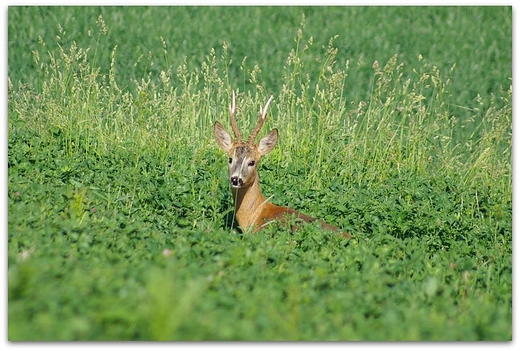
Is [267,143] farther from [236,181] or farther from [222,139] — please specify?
[236,181]

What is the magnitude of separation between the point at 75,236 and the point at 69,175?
1.77m

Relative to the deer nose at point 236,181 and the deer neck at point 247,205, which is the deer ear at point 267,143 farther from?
the deer nose at point 236,181

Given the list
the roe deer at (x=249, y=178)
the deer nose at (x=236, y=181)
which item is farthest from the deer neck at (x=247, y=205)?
the deer nose at (x=236, y=181)

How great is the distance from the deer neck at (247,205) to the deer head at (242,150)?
0.20 ft

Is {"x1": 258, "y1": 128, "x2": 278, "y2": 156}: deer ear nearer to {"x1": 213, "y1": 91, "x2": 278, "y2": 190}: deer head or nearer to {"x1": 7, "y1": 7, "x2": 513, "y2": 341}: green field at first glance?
{"x1": 213, "y1": 91, "x2": 278, "y2": 190}: deer head

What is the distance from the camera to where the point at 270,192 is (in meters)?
8.42

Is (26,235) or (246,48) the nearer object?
(26,235)

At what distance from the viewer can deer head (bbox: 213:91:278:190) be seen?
7.70 meters

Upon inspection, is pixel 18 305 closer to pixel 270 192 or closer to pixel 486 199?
pixel 270 192

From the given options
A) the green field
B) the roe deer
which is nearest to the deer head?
the roe deer

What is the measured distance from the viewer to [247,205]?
7.97 m

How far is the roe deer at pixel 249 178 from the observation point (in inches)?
305

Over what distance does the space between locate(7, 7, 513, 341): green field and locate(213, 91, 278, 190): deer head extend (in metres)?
0.34

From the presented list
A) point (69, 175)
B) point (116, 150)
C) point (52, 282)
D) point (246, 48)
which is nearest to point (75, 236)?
point (52, 282)
